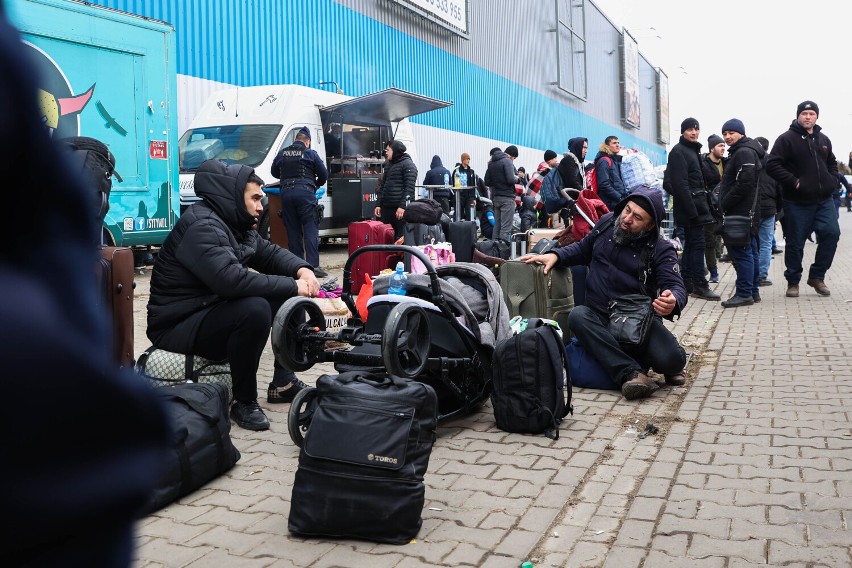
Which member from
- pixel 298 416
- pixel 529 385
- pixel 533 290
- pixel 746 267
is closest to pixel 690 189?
pixel 746 267

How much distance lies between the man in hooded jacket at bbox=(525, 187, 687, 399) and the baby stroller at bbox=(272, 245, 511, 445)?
35.6 inches

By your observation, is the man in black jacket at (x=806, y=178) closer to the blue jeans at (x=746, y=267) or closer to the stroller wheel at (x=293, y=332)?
the blue jeans at (x=746, y=267)

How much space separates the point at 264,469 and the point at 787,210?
8.01m

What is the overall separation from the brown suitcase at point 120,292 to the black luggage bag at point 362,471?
1995mm

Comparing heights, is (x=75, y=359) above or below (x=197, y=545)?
above

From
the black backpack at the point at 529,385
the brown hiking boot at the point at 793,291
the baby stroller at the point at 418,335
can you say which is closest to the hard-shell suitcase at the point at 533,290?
the baby stroller at the point at 418,335

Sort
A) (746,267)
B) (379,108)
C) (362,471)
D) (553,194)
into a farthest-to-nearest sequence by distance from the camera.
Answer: (379,108), (553,194), (746,267), (362,471)

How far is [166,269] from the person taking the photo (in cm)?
527

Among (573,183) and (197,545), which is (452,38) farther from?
(197,545)

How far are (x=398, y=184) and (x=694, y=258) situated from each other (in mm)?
3993

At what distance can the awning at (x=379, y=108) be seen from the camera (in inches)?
643

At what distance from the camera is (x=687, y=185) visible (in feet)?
34.8

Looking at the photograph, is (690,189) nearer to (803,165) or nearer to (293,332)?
(803,165)

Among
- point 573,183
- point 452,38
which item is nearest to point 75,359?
point 573,183
